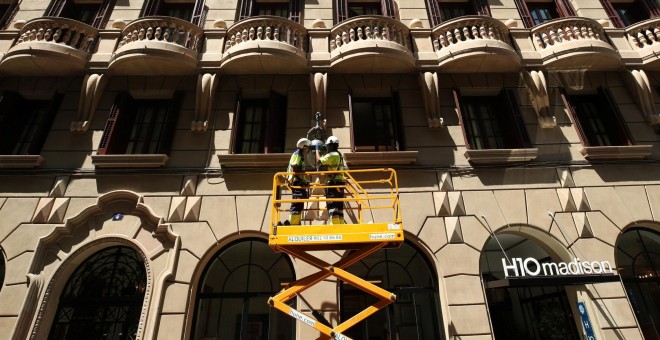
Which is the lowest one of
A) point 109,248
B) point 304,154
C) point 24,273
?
point 24,273

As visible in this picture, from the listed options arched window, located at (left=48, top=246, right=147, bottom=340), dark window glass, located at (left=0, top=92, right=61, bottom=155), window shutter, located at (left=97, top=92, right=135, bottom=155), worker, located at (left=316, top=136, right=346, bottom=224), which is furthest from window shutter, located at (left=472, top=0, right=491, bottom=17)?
dark window glass, located at (left=0, top=92, right=61, bottom=155)

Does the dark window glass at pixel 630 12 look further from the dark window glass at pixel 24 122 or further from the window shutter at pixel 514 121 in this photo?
the dark window glass at pixel 24 122

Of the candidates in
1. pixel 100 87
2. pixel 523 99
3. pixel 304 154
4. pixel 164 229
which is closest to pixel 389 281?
pixel 304 154

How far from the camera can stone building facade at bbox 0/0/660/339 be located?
7871 millimetres

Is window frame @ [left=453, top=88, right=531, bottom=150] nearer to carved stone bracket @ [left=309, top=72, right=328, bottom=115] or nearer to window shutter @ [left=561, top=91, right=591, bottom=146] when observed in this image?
window shutter @ [left=561, top=91, right=591, bottom=146]

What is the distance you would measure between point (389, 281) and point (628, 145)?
7905 millimetres

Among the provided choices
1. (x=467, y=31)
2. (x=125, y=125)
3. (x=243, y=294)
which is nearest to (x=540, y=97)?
(x=467, y=31)

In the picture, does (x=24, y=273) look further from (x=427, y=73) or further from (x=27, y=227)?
(x=427, y=73)

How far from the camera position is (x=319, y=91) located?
9.70m

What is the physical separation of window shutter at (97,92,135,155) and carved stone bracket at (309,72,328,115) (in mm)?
5688

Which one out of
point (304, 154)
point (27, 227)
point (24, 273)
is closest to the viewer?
point (304, 154)

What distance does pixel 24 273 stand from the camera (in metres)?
7.85

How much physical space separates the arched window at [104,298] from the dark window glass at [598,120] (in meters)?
12.9

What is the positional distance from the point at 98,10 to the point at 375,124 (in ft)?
35.1
